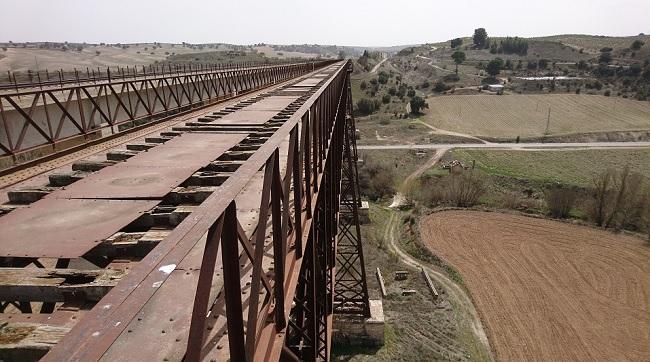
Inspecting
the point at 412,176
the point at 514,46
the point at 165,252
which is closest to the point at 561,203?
the point at 412,176

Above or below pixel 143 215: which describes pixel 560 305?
below

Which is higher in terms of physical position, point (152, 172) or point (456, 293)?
point (152, 172)

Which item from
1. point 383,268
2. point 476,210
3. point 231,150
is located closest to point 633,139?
point 476,210

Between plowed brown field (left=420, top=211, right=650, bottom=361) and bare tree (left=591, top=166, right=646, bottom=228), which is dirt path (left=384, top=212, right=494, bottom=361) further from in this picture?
bare tree (left=591, top=166, right=646, bottom=228)

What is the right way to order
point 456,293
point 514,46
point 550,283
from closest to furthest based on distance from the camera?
point 456,293 < point 550,283 < point 514,46

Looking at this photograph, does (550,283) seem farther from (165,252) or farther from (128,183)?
(165,252)

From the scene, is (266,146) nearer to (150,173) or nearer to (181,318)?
(181,318)

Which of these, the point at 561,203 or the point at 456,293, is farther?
the point at 561,203

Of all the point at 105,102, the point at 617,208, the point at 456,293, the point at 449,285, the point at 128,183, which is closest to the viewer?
the point at 128,183
